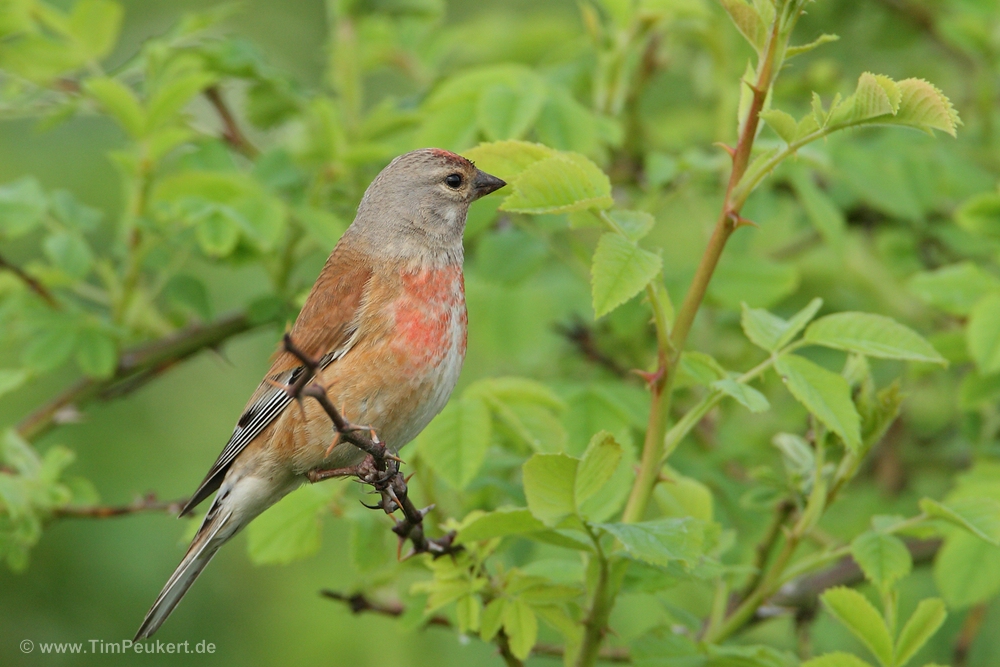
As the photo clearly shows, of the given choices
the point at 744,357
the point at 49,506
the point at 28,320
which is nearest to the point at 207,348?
the point at 28,320

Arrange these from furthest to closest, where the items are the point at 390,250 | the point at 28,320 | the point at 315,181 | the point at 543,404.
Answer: the point at 315,181
the point at 28,320
the point at 390,250
the point at 543,404

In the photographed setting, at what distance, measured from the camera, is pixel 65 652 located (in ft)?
17.7

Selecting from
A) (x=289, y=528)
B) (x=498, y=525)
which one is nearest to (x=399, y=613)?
(x=289, y=528)

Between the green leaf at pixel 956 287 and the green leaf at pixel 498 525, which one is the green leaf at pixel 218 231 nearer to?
the green leaf at pixel 498 525

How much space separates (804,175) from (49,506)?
293 centimetres

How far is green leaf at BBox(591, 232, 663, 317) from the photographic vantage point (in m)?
2.20

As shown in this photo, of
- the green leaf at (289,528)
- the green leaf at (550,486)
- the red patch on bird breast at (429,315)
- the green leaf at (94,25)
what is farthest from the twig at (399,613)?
A: the green leaf at (94,25)

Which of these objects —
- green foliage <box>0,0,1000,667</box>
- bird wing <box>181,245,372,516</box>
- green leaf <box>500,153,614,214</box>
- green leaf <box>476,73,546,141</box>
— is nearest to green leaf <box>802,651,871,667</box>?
green foliage <box>0,0,1000,667</box>

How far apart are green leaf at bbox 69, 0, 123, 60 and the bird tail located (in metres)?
2.09

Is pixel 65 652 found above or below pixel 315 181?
below

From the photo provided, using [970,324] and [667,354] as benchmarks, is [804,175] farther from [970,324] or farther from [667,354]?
[667,354]

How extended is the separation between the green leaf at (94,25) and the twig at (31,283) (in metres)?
1.00

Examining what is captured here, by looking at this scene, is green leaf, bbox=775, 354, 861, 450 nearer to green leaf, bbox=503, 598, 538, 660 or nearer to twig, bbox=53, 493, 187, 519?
green leaf, bbox=503, 598, 538, 660

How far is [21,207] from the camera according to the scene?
12.4ft
